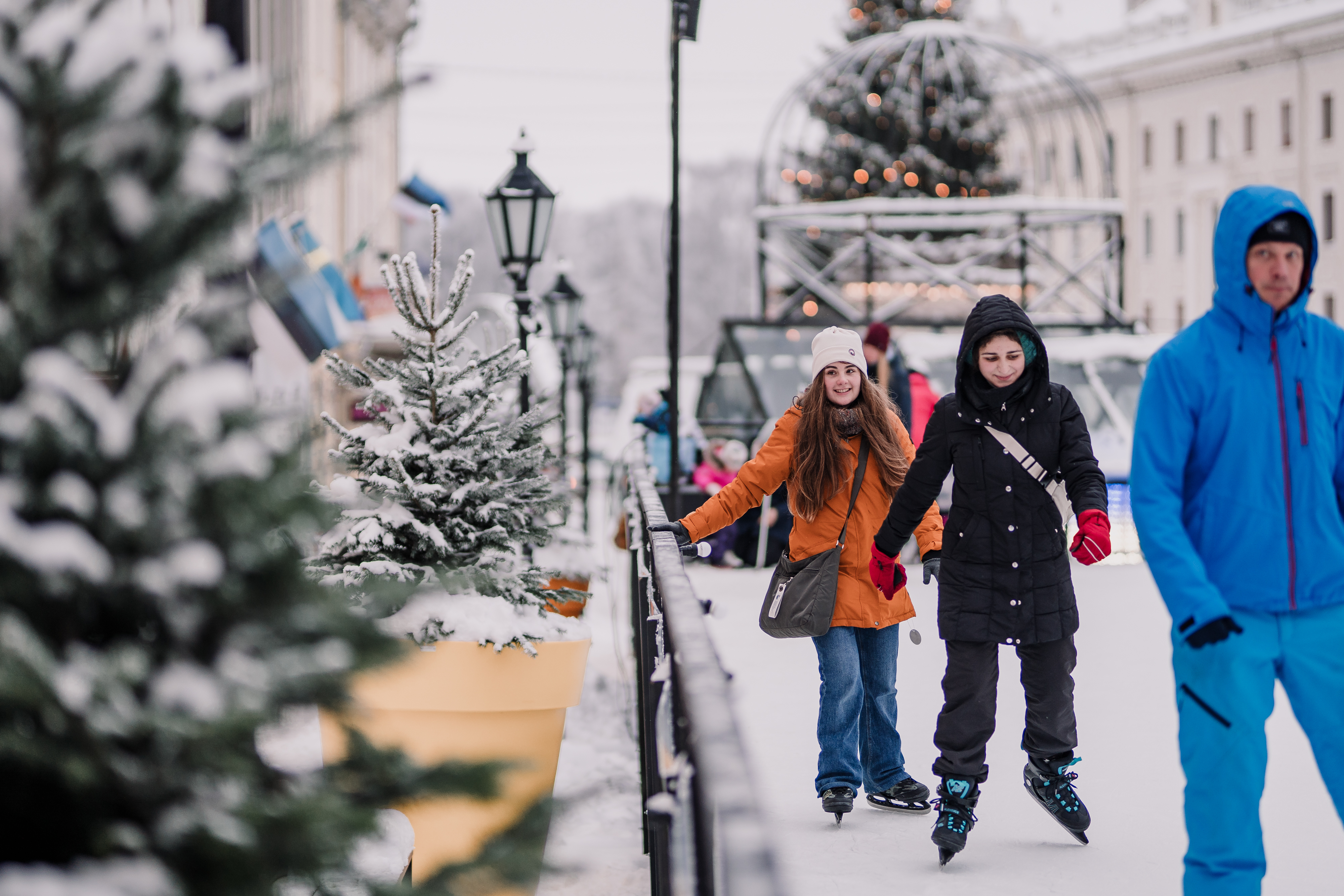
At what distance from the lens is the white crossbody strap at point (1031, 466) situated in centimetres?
473

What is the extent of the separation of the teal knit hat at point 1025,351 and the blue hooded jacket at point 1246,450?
1202mm

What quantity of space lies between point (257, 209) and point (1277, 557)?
2.55 meters

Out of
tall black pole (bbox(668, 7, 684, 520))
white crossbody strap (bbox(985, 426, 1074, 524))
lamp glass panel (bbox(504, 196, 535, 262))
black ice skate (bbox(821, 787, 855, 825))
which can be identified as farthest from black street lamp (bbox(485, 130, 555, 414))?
white crossbody strap (bbox(985, 426, 1074, 524))

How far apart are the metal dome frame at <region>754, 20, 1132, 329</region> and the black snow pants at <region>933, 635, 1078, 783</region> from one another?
1240cm

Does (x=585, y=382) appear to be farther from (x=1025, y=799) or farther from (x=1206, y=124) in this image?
(x=1206, y=124)

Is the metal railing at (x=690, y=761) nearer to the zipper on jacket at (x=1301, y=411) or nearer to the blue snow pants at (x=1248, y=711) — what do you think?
the blue snow pants at (x=1248, y=711)

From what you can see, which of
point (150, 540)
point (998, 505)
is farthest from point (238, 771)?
point (998, 505)

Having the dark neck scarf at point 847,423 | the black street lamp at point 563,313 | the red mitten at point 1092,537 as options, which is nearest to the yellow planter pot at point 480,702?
the dark neck scarf at point 847,423

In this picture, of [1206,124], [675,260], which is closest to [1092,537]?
[675,260]

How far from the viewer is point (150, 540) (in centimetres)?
161

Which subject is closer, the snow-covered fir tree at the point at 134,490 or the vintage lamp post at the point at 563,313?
the snow-covered fir tree at the point at 134,490

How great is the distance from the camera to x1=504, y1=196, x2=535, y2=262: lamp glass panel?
10.1 m

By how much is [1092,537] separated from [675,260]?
7.25m

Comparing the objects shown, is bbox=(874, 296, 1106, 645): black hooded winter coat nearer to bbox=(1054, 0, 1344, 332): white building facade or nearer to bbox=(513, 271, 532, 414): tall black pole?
bbox=(513, 271, 532, 414): tall black pole
